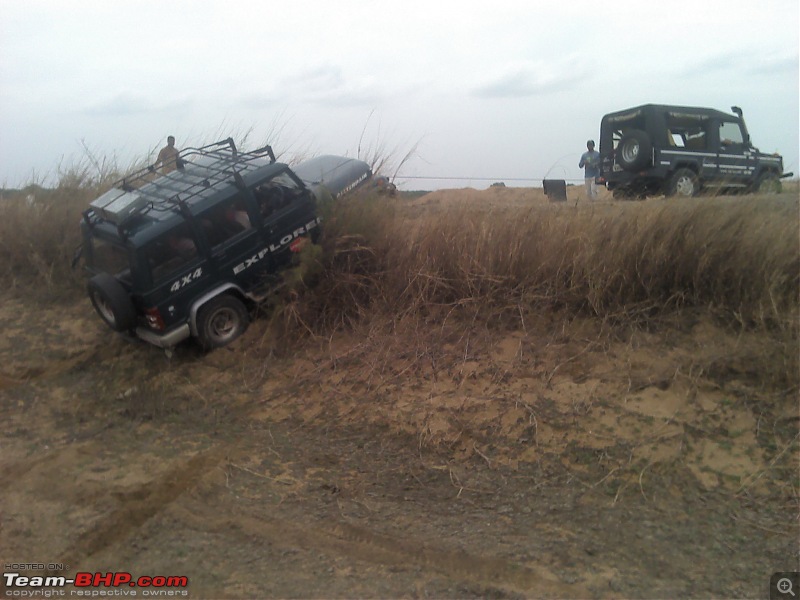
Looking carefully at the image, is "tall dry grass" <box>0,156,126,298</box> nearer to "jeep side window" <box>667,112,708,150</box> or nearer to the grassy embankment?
the grassy embankment

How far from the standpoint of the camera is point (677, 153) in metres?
12.8

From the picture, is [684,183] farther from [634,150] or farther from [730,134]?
[730,134]

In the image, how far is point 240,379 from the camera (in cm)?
795

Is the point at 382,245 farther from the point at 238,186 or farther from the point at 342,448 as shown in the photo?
the point at 342,448

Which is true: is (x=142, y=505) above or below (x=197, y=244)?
below

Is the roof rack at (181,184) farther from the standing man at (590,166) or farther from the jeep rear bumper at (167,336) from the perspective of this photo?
the standing man at (590,166)

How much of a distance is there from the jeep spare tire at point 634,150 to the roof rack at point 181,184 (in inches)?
283

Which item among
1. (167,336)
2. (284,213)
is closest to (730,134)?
(284,213)

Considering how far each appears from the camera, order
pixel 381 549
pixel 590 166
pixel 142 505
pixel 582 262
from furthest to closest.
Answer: pixel 590 166, pixel 582 262, pixel 142 505, pixel 381 549

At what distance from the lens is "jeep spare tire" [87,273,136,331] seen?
772cm

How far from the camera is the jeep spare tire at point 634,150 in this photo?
1259cm

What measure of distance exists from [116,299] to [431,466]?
4.26m

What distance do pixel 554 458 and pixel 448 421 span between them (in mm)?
1050
